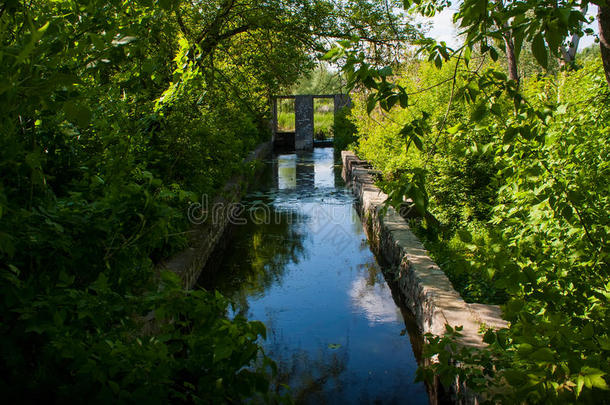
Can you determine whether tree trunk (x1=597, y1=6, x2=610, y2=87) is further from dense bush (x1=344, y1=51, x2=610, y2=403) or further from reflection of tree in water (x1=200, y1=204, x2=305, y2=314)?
reflection of tree in water (x1=200, y1=204, x2=305, y2=314)

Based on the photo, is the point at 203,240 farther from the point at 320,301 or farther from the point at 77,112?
the point at 77,112

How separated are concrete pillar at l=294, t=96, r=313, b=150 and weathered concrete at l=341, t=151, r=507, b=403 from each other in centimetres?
1767

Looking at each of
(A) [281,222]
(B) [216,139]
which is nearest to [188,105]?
(B) [216,139]

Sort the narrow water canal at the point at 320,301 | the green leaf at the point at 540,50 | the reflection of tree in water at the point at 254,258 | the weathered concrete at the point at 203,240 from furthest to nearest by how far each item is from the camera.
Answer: the reflection of tree in water at the point at 254,258 → the weathered concrete at the point at 203,240 → the narrow water canal at the point at 320,301 → the green leaf at the point at 540,50

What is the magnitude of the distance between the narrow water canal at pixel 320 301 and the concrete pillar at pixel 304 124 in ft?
49.4

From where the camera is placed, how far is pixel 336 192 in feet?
45.2

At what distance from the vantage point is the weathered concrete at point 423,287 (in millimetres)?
4062

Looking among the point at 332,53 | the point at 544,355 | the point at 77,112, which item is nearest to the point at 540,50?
the point at 332,53

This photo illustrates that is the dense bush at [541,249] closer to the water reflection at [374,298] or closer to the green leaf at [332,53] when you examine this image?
the green leaf at [332,53]

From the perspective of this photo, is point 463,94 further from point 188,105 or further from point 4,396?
point 188,105

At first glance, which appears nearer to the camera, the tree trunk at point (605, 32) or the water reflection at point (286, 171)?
the tree trunk at point (605, 32)

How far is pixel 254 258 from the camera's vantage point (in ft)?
26.8

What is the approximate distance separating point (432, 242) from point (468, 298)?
216 cm

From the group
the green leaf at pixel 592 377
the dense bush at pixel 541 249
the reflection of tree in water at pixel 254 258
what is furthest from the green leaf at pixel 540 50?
the reflection of tree in water at pixel 254 258
